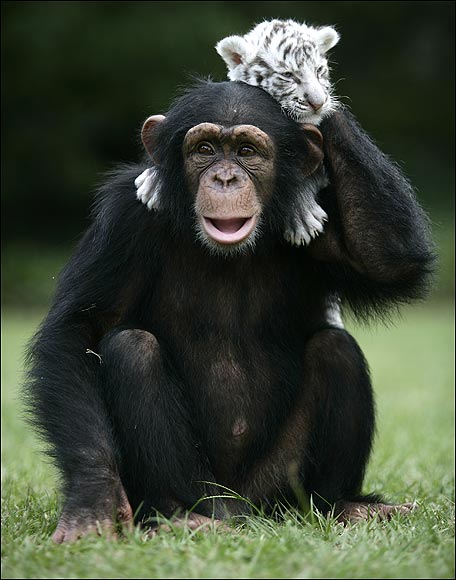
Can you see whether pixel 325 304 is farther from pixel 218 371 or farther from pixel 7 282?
pixel 7 282

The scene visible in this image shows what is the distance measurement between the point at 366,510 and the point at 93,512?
1403 millimetres

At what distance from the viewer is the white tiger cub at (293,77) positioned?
4.73 meters

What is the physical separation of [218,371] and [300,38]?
1724mm

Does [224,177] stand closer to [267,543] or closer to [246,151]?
[246,151]

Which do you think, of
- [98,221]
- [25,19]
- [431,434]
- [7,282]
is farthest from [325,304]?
[25,19]

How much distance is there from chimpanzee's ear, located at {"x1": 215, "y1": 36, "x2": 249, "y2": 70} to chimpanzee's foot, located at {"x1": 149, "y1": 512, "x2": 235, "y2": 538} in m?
2.34

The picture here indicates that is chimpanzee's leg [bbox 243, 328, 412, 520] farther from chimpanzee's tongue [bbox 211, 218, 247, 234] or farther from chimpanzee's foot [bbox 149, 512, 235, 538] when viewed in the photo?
chimpanzee's tongue [bbox 211, 218, 247, 234]

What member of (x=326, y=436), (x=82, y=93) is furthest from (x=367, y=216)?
(x=82, y=93)

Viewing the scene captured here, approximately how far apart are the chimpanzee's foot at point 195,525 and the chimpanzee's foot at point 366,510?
732 mm

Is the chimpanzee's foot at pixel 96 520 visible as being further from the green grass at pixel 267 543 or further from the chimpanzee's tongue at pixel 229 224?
the chimpanzee's tongue at pixel 229 224

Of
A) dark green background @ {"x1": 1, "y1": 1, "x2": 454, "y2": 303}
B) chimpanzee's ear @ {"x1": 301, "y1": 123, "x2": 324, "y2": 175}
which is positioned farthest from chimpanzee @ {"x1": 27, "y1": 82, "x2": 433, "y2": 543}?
dark green background @ {"x1": 1, "y1": 1, "x2": 454, "y2": 303}

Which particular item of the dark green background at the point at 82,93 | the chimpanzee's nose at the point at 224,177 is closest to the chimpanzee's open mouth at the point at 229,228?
the chimpanzee's nose at the point at 224,177

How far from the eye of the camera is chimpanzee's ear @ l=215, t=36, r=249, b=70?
5050mm

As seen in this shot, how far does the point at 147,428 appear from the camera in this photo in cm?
446
